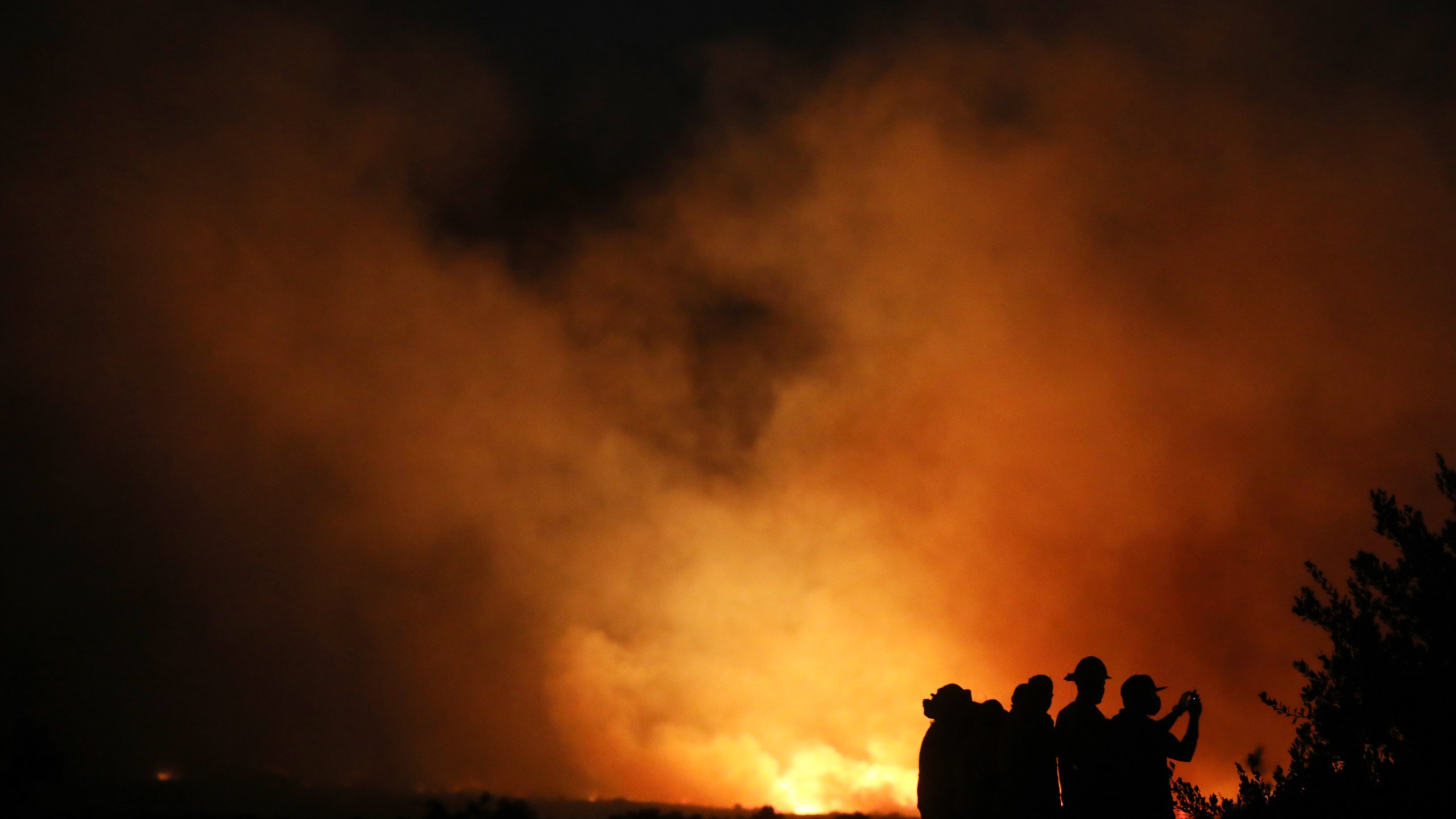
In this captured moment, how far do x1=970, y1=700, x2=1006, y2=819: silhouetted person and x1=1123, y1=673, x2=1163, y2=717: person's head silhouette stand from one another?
4.38 feet

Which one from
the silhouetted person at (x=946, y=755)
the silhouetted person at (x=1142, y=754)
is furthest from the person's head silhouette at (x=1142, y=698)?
the silhouetted person at (x=946, y=755)

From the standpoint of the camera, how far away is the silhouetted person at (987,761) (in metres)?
9.78

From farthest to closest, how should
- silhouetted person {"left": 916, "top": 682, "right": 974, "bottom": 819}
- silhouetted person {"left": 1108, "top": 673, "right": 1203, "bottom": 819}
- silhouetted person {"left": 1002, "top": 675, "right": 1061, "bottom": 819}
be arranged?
1. silhouetted person {"left": 916, "top": 682, "right": 974, "bottom": 819}
2. silhouetted person {"left": 1002, "top": 675, "right": 1061, "bottom": 819}
3. silhouetted person {"left": 1108, "top": 673, "right": 1203, "bottom": 819}

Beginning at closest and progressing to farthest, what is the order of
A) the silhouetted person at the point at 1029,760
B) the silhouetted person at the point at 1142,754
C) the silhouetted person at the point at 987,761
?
the silhouetted person at the point at 1142,754 < the silhouetted person at the point at 1029,760 < the silhouetted person at the point at 987,761

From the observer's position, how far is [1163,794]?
905 centimetres

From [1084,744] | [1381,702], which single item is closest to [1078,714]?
[1084,744]

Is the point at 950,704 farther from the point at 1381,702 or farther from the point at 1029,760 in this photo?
the point at 1381,702

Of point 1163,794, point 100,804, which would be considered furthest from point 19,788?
point 1163,794

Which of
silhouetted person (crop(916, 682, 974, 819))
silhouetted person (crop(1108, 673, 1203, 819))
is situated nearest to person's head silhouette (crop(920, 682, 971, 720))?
silhouetted person (crop(916, 682, 974, 819))

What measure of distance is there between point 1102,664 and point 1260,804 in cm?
497

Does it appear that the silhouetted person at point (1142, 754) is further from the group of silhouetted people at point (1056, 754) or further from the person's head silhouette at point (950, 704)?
the person's head silhouette at point (950, 704)

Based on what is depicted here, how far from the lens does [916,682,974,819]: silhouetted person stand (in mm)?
10328

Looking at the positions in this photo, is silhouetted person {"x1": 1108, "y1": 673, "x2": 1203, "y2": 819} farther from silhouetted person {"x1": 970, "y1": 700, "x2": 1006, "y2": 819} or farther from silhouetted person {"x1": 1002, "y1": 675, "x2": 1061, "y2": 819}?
silhouetted person {"x1": 970, "y1": 700, "x2": 1006, "y2": 819}

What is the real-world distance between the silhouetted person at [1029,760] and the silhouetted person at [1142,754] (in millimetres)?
726
